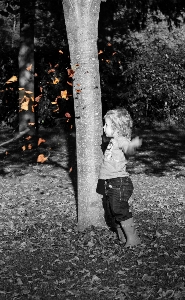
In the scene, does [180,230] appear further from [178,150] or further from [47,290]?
[178,150]

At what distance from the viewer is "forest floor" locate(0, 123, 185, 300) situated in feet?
17.0

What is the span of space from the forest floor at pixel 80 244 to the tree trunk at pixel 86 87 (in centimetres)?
65

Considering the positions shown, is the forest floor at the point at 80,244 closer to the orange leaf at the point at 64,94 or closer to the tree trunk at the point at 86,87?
the tree trunk at the point at 86,87

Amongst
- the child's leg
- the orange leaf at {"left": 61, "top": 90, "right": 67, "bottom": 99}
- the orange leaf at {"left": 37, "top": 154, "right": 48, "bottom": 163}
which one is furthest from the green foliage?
the child's leg

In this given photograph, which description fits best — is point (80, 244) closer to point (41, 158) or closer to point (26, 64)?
point (41, 158)

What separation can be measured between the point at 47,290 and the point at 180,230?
6.96 feet

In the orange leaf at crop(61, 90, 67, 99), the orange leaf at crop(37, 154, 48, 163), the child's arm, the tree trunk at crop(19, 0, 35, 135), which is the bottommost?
the orange leaf at crop(37, 154, 48, 163)

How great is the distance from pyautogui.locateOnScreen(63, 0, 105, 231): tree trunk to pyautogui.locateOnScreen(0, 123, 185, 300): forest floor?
645mm

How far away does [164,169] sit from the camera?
10.7 metres

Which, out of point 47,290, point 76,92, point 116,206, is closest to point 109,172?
point 116,206

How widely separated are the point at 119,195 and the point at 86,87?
1225 millimetres

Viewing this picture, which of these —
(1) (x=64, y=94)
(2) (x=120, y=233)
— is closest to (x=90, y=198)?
(2) (x=120, y=233)

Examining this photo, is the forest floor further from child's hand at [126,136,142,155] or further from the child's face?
the child's face

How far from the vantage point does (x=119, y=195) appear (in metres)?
6.21
